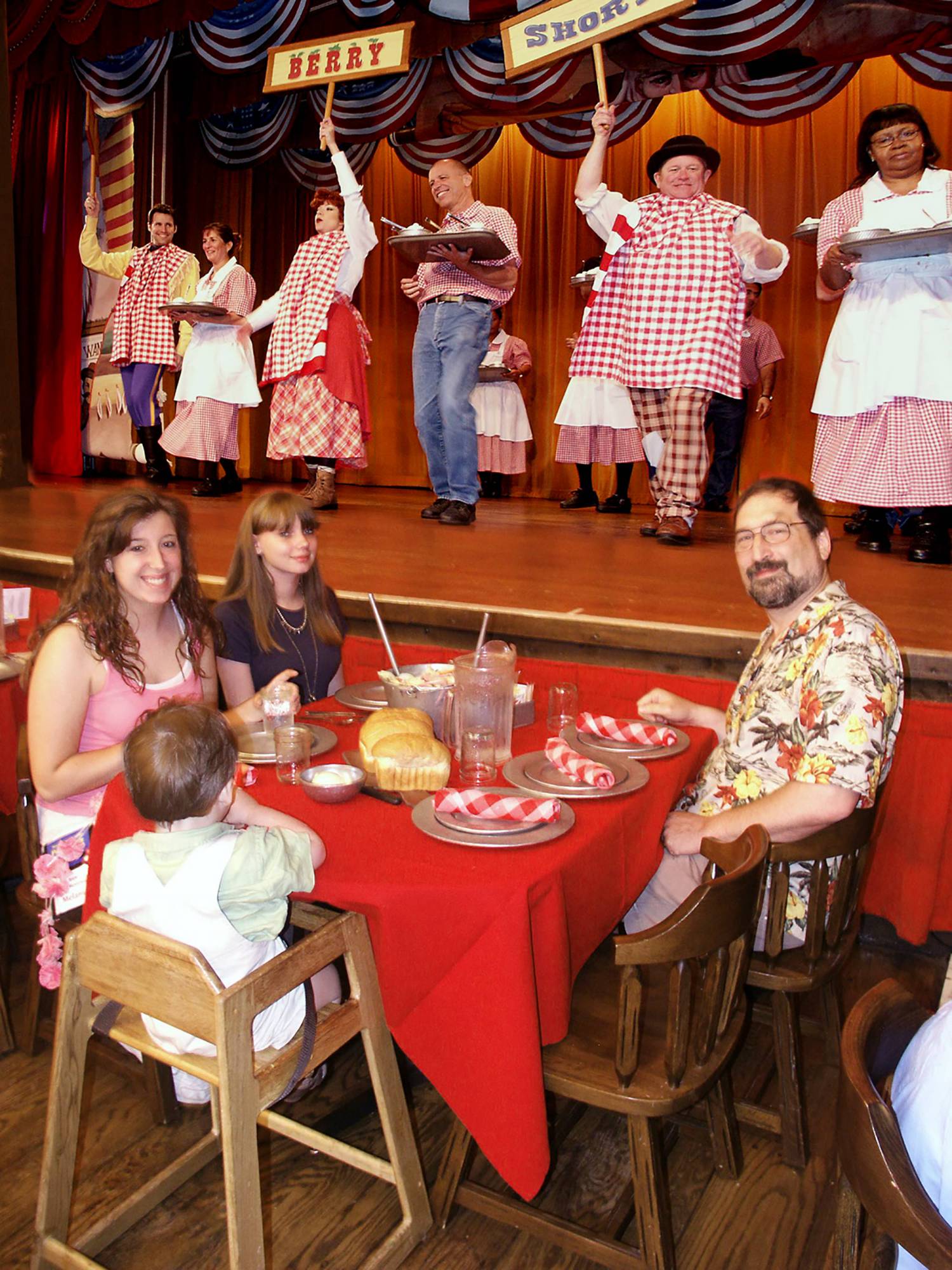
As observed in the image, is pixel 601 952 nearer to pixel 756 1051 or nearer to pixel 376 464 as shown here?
pixel 756 1051

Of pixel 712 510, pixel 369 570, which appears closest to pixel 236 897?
pixel 369 570

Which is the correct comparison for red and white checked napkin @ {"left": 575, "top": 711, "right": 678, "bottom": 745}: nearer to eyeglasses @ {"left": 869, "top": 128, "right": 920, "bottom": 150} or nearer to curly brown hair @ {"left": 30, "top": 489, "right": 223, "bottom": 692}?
curly brown hair @ {"left": 30, "top": 489, "right": 223, "bottom": 692}

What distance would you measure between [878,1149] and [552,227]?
8.06 meters

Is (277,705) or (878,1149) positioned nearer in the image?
(878,1149)

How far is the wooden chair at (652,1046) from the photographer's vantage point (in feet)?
4.26

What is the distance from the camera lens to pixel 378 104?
5.90 metres

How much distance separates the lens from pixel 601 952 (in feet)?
5.88

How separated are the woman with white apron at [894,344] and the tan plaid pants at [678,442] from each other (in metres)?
0.43

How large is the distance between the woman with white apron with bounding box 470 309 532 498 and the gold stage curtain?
101 centimetres

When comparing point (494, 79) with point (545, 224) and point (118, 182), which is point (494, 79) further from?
point (118, 182)

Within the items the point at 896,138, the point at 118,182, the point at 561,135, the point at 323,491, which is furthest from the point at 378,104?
the point at 896,138

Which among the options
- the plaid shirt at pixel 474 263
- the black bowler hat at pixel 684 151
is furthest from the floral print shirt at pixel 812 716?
the plaid shirt at pixel 474 263

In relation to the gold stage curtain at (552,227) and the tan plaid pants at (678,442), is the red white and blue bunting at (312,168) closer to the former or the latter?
the gold stage curtain at (552,227)

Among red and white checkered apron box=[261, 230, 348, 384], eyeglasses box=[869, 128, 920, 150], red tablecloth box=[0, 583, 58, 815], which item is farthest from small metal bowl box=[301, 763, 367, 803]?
red and white checkered apron box=[261, 230, 348, 384]
